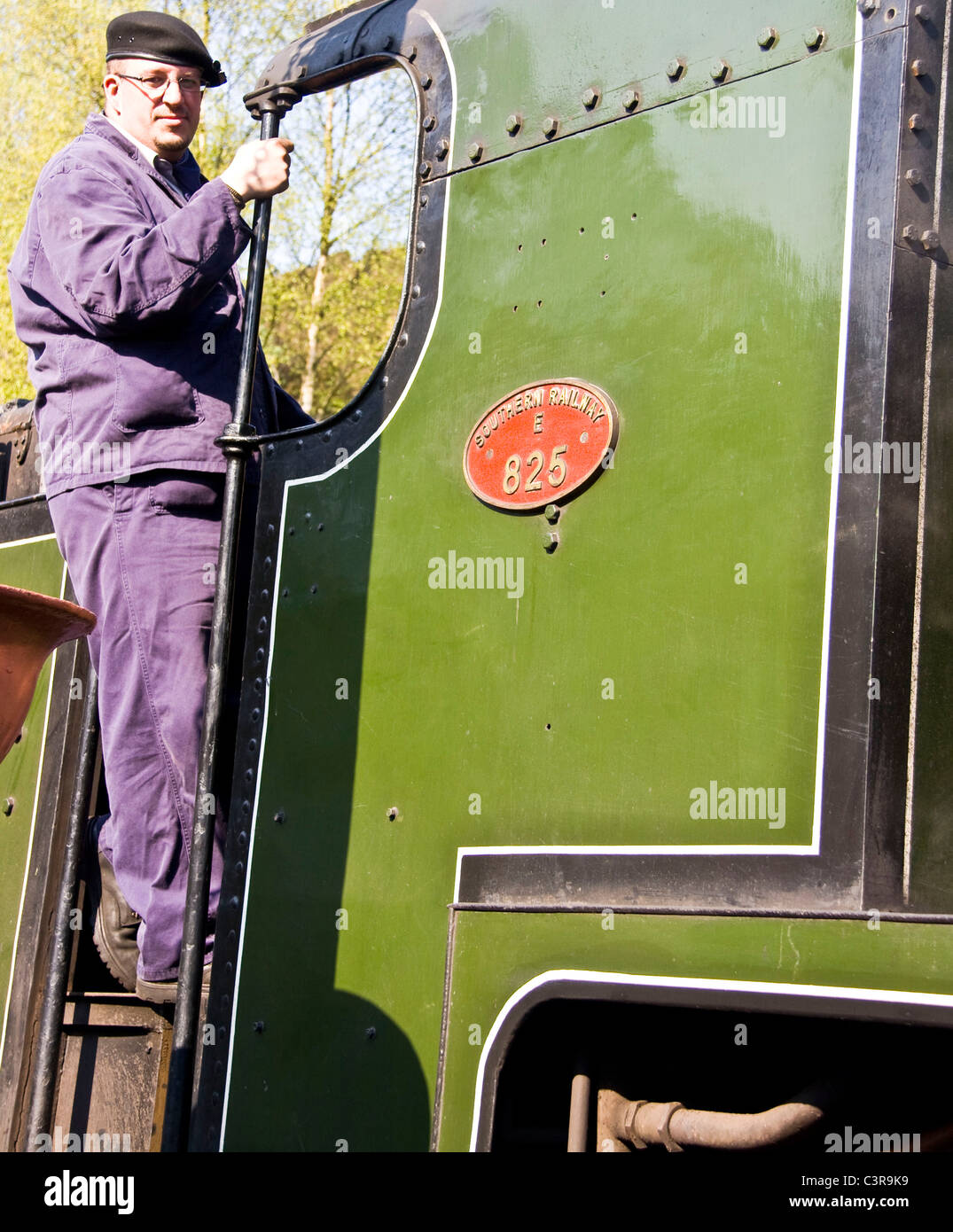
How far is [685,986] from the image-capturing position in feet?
5.49

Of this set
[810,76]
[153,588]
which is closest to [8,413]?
[153,588]

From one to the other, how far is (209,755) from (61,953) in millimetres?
691

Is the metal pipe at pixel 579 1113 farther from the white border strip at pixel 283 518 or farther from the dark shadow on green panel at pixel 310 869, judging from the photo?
the white border strip at pixel 283 518

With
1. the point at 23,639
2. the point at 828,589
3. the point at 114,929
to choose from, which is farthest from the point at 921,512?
the point at 114,929

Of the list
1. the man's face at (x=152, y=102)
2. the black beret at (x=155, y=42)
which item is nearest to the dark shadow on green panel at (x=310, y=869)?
the man's face at (x=152, y=102)

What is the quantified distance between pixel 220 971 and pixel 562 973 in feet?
2.60

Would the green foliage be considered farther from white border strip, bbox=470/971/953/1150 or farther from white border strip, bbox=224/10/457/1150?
white border strip, bbox=470/971/953/1150

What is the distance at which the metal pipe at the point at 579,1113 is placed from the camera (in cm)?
185

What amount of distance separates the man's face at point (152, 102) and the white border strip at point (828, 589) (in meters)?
1.57

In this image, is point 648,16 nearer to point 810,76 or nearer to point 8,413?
point 810,76

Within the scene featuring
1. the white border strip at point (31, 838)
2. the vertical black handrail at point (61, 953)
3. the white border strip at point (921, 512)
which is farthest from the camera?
the white border strip at point (31, 838)

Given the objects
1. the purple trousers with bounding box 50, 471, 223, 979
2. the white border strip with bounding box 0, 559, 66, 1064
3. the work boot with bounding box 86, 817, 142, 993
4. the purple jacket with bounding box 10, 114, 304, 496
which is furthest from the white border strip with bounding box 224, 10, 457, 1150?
the white border strip with bounding box 0, 559, 66, 1064

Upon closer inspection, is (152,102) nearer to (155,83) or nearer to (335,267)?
(155,83)

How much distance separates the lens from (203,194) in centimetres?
249
